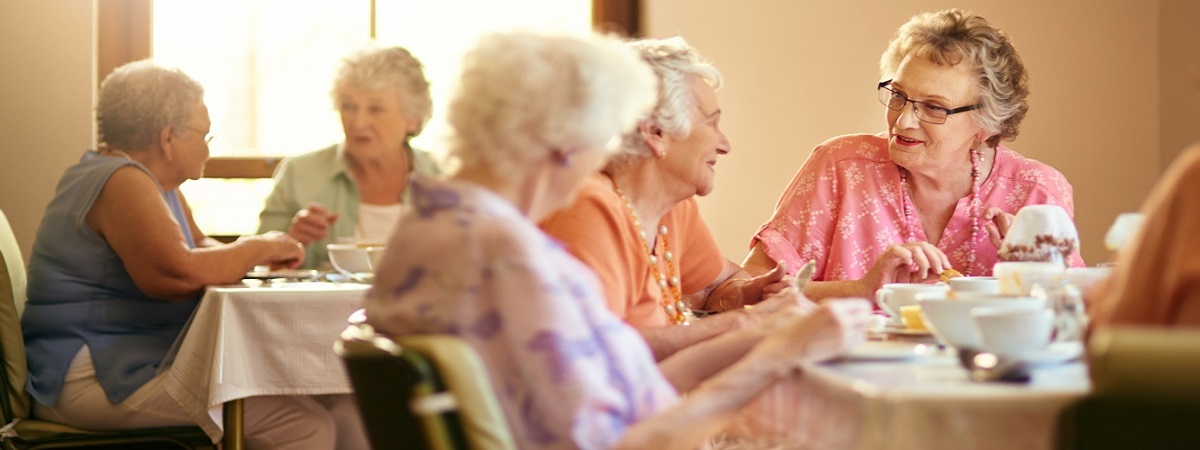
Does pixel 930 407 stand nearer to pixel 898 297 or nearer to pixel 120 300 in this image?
pixel 898 297

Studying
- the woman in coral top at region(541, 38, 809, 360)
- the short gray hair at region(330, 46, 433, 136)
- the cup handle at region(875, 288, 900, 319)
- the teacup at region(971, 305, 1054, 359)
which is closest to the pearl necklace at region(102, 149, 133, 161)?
the short gray hair at region(330, 46, 433, 136)

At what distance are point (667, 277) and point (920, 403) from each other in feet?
3.45

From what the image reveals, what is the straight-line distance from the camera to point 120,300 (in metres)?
2.95

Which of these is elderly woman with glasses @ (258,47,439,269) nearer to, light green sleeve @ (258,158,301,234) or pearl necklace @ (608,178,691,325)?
light green sleeve @ (258,158,301,234)

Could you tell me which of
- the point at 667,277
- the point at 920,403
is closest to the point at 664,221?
the point at 667,277

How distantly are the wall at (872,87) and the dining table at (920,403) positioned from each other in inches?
131

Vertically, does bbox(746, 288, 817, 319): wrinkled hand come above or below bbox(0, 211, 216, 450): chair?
above

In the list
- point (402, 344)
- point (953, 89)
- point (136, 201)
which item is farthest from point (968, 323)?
point (136, 201)

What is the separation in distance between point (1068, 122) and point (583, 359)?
4.00 m

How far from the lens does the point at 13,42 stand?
4.35 metres

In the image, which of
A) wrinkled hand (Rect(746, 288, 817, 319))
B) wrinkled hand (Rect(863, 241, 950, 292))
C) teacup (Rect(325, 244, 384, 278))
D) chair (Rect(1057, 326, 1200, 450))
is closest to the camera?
chair (Rect(1057, 326, 1200, 450))

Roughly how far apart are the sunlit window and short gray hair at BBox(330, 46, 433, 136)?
712mm

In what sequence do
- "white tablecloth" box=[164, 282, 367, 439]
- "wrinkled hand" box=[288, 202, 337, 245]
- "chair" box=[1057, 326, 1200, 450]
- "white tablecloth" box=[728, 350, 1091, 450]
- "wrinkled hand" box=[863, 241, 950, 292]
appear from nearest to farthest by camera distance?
"chair" box=[1057, 326, 1200, 450] → "white tablecloth" box=[728, 350, 1091, 450] → "wrinkled hand" box=[863, 241, 950, 292] → "white tablecloth" box=[164, 282, 367, 439] → "wrinkled hand" box=[288, 202, 337, 245]

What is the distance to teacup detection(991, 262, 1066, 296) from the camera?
1747mm
